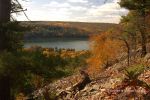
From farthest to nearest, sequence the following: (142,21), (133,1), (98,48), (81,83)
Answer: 1. (98,48)
2. (142,21)
3. (133,1)
4. (81,83)

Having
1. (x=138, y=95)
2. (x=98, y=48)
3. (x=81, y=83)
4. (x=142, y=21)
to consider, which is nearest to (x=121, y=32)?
(x=142, y=21)

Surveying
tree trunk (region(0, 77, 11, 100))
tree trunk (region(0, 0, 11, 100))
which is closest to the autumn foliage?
tree trunk (region(0, 77, 11, 100))

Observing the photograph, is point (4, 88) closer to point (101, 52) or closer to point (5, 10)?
point (5, 10)

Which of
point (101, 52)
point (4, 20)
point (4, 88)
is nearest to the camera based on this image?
point (4, 20)

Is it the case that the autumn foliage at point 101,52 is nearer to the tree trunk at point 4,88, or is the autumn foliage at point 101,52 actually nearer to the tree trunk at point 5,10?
the tree trunk at point 4,88

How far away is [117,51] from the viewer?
60594 millimetres

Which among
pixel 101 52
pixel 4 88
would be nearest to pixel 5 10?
pixel 4 88

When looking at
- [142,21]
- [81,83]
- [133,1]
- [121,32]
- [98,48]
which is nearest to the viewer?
[81,83]

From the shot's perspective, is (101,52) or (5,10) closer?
(5,10)

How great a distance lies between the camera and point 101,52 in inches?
2552

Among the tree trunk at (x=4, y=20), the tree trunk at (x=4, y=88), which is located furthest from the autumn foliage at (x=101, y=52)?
the tree trunk at (x=4, y=20)

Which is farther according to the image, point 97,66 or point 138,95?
point 97,66

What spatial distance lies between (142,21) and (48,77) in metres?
23.6

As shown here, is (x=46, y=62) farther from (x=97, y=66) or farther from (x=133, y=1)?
(x=97, y=66)
